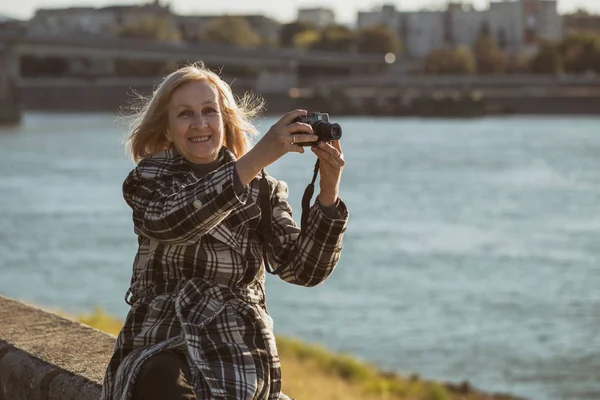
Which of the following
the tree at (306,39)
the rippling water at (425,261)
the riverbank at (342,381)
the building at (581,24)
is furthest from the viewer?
the building at (581,24)

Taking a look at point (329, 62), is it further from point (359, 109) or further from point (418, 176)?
point (418, 176)

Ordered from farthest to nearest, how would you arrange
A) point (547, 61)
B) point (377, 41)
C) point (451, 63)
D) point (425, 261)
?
point (377, 41) < point (451, 63) < point (547, 61) < point (425, 261)

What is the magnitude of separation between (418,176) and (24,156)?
10.7m

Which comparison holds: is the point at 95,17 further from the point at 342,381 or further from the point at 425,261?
the point at 342,381

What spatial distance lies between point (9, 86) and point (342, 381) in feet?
139

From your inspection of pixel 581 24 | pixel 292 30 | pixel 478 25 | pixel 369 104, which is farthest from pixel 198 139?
pixel 581 24

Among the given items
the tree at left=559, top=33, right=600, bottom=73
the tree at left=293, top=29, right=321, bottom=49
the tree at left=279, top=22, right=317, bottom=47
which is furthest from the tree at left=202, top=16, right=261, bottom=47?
the tree at left=559, top=33, right=600, bottom=73

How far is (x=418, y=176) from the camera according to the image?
27.3 metres

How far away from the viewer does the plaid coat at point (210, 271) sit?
1.77 metres

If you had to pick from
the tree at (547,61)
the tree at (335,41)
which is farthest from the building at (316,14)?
the tree at (547,61)

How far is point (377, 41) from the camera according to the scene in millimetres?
74375

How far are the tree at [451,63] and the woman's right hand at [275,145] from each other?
67.2 metres

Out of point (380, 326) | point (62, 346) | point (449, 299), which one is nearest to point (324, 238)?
point (62, 346)

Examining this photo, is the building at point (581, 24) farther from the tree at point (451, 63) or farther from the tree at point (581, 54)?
the tree at point (581, 54)
